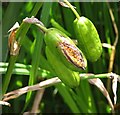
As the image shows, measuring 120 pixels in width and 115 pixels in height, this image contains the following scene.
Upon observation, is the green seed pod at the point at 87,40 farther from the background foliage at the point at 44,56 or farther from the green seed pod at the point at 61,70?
the background foliage at the point at 44,56

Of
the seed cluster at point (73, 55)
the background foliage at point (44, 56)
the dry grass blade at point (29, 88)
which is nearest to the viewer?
the seed cluster at point (73, 55)

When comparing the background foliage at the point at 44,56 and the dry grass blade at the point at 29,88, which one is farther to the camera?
the background foliage at the point at 44,56

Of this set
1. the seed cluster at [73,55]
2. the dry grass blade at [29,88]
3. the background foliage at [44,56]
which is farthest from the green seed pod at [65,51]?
the background foliage at [44,56]

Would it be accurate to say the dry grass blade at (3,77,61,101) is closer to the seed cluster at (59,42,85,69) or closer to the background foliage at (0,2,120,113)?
the background foliage at (0,2,120,113)

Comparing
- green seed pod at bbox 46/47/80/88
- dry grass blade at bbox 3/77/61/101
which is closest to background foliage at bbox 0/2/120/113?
dry grass blade at bbox 3/77/61/101

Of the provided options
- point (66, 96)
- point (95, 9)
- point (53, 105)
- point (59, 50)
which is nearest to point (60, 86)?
point (66, 96)

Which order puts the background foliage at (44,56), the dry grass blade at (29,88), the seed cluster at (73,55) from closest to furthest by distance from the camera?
the seed cluster at (73,55) → the dry grass blade at (29,88) → the background foliage at (44,56)
